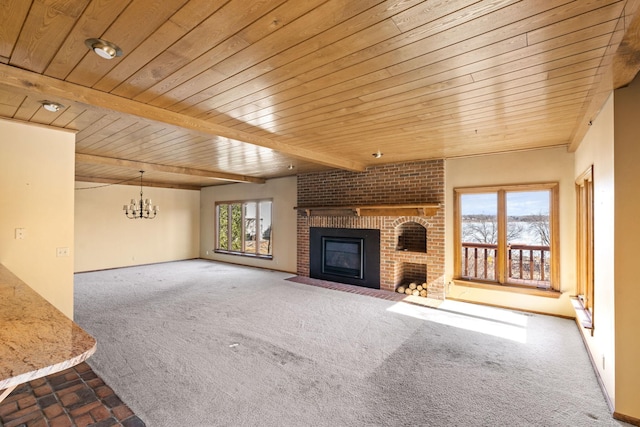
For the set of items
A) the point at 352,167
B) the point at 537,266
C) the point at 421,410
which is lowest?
the point at 421,410

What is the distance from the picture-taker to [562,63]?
198 cm

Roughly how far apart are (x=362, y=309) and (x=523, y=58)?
12.0 ft

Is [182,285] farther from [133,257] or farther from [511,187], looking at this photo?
[511,187]

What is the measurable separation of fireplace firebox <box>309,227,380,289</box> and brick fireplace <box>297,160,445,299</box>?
12 cm

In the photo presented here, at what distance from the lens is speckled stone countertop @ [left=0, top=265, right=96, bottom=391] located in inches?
41.9

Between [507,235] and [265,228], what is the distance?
5577 millimetres

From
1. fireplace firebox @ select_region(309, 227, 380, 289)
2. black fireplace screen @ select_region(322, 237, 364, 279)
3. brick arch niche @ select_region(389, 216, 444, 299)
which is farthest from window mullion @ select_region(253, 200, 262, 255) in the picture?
brick arch niche @ select_region(389, 216, 444, 299)

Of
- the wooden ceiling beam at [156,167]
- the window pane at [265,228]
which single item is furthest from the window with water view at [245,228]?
the wooden ceiling beam at [156,167]

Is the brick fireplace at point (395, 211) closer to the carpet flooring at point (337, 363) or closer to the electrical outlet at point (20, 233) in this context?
the carpet flooring at point (337, 363)

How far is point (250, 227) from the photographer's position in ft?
28.4

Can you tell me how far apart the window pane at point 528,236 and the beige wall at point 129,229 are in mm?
8452

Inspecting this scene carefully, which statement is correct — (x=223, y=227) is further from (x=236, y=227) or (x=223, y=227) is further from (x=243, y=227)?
(x=243, y=227)

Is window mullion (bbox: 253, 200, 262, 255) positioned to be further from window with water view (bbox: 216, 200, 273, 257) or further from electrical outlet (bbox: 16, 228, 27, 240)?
electrical outlet (bbox: 16, 228, 27, 240)

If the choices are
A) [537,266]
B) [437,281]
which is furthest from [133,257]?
[537,266]
